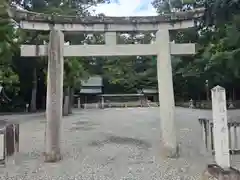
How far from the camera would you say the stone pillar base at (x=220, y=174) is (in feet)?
17.5

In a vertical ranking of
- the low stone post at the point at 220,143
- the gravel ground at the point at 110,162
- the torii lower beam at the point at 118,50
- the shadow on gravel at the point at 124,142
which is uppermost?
the torii lower beam at the point at 118,50

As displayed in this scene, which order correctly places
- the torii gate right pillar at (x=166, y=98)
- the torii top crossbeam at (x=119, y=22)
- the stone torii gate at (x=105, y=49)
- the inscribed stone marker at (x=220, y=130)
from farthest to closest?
the torii top crossbeam at (x=119, y=22)
the torii gate right pillar at (x=166, y=98)
the stone torii gate at (x=105, y=49)
the inscribed stone marker at (x=220, y=130)

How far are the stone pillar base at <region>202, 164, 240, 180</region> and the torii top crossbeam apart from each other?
163 inches

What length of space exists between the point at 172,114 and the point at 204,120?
3.23 ft

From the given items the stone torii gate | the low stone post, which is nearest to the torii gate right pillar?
the stone torii gate

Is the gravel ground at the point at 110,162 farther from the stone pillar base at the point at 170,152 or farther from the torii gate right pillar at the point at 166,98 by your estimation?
the torii gate right pillar at the point at 166,98

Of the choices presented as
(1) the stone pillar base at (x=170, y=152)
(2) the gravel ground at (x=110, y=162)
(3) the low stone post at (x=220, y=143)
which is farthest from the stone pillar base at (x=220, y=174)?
(1) the stone pillar base at (x=170, y=152)

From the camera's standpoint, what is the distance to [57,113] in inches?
308

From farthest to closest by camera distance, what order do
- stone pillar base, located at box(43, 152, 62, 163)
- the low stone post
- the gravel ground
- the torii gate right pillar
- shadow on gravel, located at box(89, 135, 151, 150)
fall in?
shadow on gravel, located at box(89, 135, 151, 150)
the torii gate right pillar
stone pillar base, located at box(43, 152, 62, 163)
the gravel ground
the low stone post

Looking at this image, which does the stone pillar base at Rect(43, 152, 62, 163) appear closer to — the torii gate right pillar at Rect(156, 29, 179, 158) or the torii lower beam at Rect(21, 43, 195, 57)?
the torii lower beam at Rect(21, 43, 195, 57)

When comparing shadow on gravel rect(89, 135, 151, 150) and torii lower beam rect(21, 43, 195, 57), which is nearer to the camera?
torii lower beam rect(21, 43, 195, 57)

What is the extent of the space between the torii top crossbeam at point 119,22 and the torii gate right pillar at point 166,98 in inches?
12.6

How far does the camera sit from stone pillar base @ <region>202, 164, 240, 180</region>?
532 cm

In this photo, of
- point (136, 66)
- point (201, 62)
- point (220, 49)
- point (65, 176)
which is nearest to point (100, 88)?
point (136, 66)
